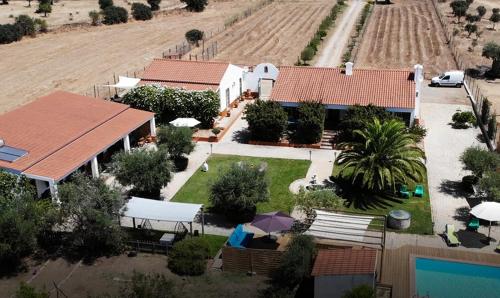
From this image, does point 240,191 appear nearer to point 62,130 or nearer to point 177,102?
point 62,130

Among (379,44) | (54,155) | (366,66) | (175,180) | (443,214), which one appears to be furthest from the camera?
(379,44)

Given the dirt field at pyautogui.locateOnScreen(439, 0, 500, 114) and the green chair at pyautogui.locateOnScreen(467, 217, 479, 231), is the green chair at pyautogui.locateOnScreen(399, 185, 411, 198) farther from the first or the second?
the dirt field at pyautogui.locateOnScreen(439, 0, 500, 114)

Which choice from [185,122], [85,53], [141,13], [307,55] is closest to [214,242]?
[185,122]

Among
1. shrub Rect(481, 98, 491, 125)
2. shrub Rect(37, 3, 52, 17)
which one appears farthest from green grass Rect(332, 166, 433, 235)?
shrub Rect(37, 3, 52, 17)

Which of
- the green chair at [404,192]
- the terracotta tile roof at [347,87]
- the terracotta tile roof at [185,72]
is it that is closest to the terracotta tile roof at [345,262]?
the green chair at [404,192]

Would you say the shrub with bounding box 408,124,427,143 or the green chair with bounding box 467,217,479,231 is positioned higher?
the shrub with bounding box 408,124,427,143

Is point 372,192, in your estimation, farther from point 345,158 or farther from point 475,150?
point 475,150

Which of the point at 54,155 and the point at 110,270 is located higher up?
the point at 54,155

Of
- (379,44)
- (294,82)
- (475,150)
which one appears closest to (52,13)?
(379,44)
